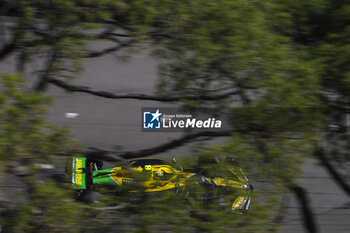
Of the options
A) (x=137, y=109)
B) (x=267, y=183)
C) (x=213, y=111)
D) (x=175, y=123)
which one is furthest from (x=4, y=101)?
(x=137, y=109)

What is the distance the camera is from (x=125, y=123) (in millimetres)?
12570

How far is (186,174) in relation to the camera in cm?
335

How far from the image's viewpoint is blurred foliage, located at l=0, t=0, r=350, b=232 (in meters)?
2.91

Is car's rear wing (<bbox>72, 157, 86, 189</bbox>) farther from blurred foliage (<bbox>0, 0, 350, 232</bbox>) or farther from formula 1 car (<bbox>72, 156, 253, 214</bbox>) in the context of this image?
blurred foliage (<bbox>0, 0, 350, 232</bbox>)

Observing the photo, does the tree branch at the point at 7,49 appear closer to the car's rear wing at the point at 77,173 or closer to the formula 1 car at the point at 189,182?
the car's rear wing at the point at 77,173

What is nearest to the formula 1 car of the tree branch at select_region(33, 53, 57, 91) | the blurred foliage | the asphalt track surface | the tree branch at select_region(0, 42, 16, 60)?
the blurred foliage

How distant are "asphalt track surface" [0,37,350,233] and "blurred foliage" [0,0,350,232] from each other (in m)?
6.09

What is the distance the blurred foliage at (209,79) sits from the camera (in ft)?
9.55

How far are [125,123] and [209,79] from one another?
8.88 metres

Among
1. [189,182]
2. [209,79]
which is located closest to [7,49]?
[209,79]

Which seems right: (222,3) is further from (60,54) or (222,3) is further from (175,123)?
(175,123)

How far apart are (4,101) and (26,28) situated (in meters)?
1.37

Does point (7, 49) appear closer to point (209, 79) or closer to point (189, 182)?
point (209, 79)

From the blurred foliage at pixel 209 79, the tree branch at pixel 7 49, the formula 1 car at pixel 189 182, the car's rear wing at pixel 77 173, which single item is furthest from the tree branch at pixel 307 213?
the tree branch at pixel 7 49
